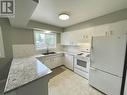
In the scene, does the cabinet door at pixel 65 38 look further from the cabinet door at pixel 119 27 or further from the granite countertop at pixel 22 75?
the granite countertop at pixel 22 75

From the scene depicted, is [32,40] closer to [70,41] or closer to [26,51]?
[26,51]

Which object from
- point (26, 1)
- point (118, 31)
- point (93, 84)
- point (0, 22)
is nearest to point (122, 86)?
point (93, 84)

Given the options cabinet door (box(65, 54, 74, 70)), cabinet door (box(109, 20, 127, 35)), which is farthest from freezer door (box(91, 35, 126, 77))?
cabinet door (box(65, 54, 74, 70))

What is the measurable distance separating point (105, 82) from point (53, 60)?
246 centimetres

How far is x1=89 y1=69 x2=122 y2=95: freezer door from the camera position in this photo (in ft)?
5.67

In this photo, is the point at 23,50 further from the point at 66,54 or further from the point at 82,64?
the point at 82,64

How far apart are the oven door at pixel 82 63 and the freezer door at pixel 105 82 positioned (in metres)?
0.49

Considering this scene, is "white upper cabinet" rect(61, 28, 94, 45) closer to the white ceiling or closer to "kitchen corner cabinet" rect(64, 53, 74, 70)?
"kitchen corner cabinet" rect(64, 53, 74, 70)

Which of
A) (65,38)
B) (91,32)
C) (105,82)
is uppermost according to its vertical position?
(91,32)

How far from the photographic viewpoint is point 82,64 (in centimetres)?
302

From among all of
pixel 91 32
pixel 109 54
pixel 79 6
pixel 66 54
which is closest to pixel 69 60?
pixel 66 54

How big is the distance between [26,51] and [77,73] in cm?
249

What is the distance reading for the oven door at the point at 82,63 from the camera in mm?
2782

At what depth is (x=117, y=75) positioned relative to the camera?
1.70 m
